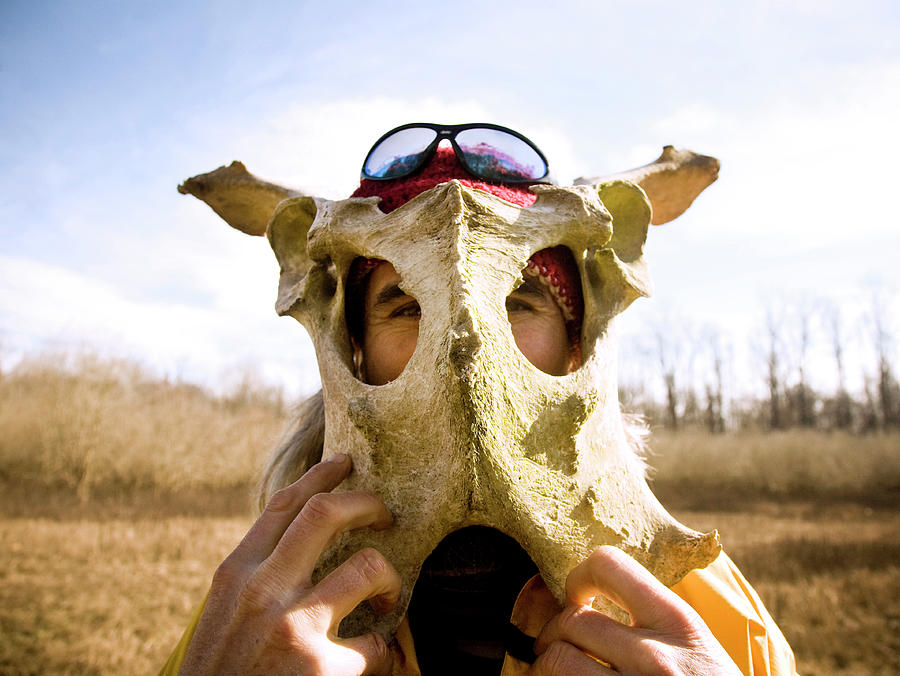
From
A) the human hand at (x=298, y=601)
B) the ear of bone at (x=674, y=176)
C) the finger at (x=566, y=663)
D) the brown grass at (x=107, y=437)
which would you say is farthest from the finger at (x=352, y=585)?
the brown grass at (x=107, y=437)

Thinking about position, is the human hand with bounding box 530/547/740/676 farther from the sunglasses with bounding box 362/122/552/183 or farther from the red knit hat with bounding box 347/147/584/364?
the sunglasses with bounding box 362/122/552/183

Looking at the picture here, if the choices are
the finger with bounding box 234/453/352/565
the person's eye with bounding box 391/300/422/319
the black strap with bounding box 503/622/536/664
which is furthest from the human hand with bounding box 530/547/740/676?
the person's eye with bounding box 391/300/422/319

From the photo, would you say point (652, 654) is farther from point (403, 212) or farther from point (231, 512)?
point (231, 512)

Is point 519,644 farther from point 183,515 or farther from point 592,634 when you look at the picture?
point 183,515

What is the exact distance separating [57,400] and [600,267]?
25.2 m

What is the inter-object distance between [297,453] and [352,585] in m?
1.13

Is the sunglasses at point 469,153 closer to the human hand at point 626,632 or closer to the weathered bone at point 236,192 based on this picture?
the weathered bone at point 236,192

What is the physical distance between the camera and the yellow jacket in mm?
1484

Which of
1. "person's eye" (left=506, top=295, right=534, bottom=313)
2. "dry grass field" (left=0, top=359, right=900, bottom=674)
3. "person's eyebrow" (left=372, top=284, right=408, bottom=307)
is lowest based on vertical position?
"dry grass field" (left=0, top=359, right=900, bottom=674)

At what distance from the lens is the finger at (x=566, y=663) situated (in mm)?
1147

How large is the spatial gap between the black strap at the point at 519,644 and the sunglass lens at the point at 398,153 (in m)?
1.59

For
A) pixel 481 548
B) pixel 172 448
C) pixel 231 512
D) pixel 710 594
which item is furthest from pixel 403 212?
pixel 172 448

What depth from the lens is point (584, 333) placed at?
1810mm

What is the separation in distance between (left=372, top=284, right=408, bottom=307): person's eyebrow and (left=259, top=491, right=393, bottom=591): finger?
0.77 metres
